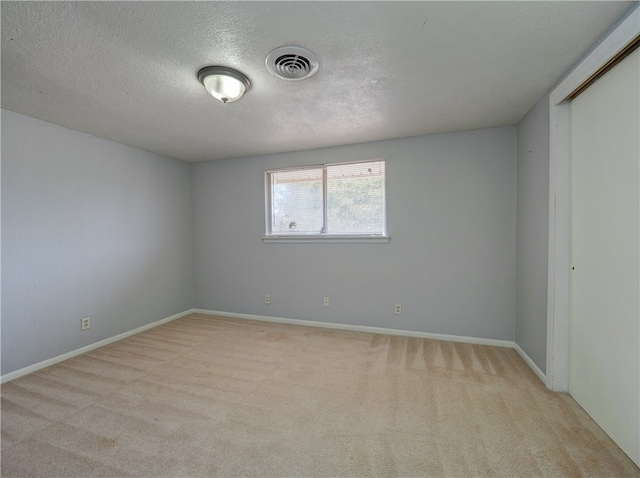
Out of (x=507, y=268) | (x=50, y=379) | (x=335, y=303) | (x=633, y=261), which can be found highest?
(x=633, y=261)

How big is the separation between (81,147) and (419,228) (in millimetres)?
3780

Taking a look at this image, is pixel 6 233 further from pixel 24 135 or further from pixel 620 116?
pixel 620 116

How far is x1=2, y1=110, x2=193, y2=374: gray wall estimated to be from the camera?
2389 millimetres

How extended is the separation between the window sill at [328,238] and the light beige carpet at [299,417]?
1.24 m

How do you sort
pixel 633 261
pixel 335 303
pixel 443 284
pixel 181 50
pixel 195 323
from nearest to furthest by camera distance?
pixel 633 261, pixel 181 50, pixel 443 284, pixel 335 303, pixel 195 323

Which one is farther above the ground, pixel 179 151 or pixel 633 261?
pixel 179 151

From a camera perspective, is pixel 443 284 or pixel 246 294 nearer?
pixel 443 284

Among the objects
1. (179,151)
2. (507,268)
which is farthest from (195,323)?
(507,268)

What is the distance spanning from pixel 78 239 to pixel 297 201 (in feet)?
8.04

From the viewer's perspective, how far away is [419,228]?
10.2ft

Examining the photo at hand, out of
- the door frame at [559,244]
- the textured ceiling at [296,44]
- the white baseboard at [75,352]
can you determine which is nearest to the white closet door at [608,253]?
the door frame at [559,244]

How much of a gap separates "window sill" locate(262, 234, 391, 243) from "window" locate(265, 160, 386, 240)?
0.5 inches

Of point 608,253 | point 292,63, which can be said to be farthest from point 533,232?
point 292,63

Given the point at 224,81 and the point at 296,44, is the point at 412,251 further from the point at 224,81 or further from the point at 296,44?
the point at 224,81
